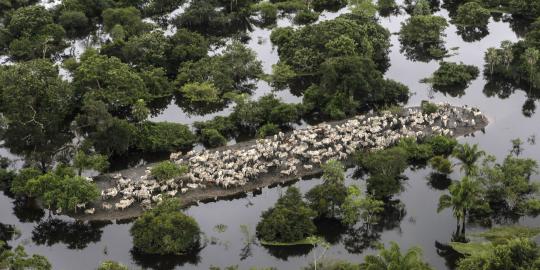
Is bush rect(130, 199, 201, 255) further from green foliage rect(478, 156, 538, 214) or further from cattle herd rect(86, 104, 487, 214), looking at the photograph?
green foliage rect(478, 156, 538, 214)

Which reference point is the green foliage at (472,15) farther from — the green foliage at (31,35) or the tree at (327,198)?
the green foliage at (31,35)

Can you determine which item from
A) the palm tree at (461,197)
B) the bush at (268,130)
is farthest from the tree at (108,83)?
the palm tree at (461,197)

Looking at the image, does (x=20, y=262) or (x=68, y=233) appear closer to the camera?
(x=20, y=262)

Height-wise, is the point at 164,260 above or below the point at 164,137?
below

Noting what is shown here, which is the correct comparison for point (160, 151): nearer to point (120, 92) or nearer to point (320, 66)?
point (120, 92)

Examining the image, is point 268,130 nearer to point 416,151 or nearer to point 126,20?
point 416,151

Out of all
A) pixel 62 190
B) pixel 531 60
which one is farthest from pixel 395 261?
pixel 531 60
